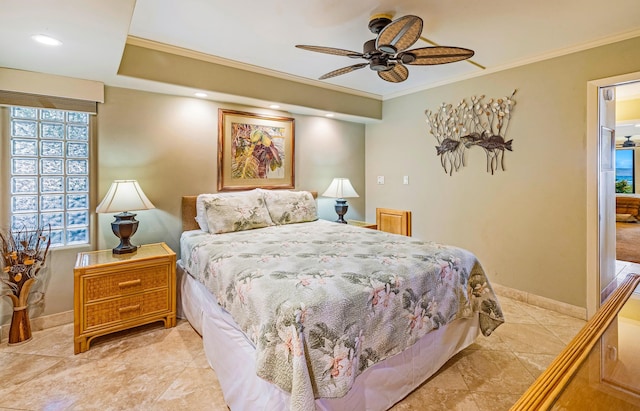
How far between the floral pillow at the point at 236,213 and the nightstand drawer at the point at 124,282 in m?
0.59

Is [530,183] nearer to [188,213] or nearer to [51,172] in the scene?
[188,213]

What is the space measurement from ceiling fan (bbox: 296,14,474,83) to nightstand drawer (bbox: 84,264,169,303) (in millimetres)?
2108

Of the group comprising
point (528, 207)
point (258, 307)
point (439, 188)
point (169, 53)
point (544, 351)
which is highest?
point (169, 53)

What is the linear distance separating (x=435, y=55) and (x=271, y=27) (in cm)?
128

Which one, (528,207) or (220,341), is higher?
(528,207)

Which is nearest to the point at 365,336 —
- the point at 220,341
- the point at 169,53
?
the point at 220,341

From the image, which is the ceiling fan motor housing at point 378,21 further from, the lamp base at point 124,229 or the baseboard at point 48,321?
the baseboard at point 48,321

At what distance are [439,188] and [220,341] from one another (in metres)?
3.12

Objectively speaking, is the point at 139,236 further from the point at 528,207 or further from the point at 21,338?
the point at 528,207

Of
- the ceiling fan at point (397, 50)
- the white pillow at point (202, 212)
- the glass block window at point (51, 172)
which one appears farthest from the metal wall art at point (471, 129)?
the glass block window at point (51, 172)

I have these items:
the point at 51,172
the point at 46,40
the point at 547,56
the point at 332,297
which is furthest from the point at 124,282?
the point at 547,56

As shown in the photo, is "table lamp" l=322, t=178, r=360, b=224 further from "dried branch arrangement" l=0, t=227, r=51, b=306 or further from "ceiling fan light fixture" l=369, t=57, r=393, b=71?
"dried branch arrangement" l=0, t=227, r=51, b=306

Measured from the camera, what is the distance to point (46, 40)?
6.20 feet

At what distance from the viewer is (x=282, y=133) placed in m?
3.87
